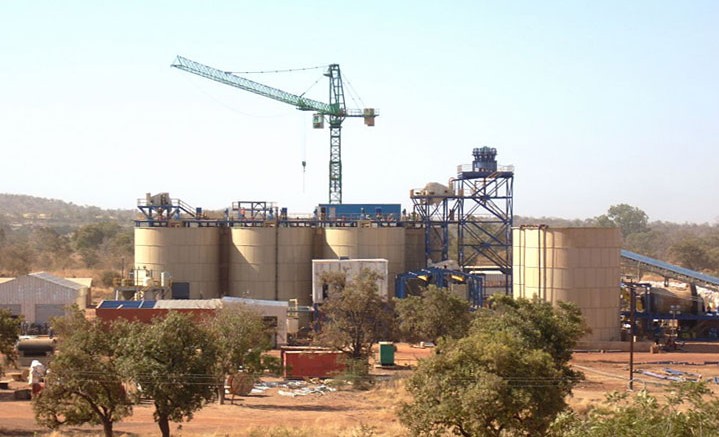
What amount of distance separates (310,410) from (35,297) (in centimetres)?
3192

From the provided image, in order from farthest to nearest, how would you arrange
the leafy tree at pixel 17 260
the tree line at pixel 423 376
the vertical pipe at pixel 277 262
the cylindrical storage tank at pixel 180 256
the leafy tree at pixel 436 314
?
the leafy tree at pixel 17 260
the vertical pipe at pixel 277 262
the cylindrical storage tank at pixel 180 256
the leafy tree at pixel 436 314
the tree line at pixel 423 376

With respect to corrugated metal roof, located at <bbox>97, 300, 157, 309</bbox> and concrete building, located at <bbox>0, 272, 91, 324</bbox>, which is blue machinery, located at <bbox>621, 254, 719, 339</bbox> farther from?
concrete building, located at <bbox>0, 272, 91, 324</bbox>

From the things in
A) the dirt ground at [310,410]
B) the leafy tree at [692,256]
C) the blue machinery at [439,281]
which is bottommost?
the dirt ground at [310,410]

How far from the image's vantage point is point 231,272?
71.3 metres

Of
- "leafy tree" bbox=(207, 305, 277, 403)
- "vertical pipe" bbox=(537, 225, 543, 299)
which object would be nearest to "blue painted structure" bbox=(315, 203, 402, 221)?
"vertical pipe" bbox=(537, 225, 543, 299)

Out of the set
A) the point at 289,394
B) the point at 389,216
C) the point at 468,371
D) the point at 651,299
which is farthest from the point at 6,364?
the point at 651,299

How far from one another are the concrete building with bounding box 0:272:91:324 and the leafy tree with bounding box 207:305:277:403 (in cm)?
2462

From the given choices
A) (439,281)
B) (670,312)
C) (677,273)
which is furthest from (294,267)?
(677,273)

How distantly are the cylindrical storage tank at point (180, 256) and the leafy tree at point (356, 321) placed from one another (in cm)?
1977

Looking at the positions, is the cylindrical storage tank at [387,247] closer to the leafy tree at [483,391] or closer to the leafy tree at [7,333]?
the leafy tree at [7,333]

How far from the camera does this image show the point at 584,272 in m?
60.7

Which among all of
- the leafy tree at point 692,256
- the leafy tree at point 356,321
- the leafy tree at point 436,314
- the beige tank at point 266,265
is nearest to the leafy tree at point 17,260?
the beige tank at point 266,265

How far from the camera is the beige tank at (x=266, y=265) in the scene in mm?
70250

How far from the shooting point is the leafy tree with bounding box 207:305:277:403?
136 ft
